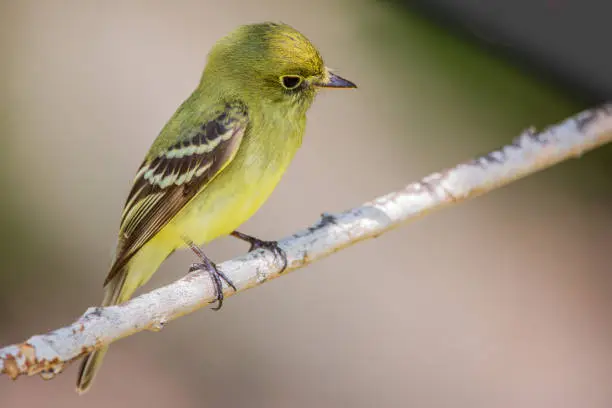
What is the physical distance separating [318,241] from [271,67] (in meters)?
0.64

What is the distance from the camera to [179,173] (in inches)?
119

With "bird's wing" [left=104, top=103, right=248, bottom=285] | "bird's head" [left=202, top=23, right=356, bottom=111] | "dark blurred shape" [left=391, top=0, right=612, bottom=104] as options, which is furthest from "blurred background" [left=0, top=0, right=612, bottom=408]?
"bird's head" [left=202, top=23, right=356, bottom=111]

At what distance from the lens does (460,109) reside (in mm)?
6426

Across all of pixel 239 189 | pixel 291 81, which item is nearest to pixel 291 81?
pixel 291 81

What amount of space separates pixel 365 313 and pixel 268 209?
2.89 ft

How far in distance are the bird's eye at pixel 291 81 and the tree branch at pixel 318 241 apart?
19.4 inches

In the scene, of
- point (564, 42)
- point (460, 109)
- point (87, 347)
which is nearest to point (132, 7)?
point (460, 109)

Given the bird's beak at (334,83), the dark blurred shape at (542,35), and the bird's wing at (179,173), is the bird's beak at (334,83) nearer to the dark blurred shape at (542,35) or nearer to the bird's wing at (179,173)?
the bird's wing at (179,173)

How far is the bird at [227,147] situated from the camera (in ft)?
9.61

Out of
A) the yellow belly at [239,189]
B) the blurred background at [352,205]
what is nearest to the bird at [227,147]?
the yellow belly at [239,189]

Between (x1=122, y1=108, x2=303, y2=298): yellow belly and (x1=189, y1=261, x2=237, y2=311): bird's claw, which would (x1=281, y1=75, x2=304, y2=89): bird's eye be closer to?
(x1=122, y1=108, x2=303, y2=298): yellow belly

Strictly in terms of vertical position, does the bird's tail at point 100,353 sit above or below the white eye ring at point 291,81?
below

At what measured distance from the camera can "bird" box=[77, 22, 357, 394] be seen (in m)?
2.93

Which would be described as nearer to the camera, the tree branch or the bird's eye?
the tree branch
